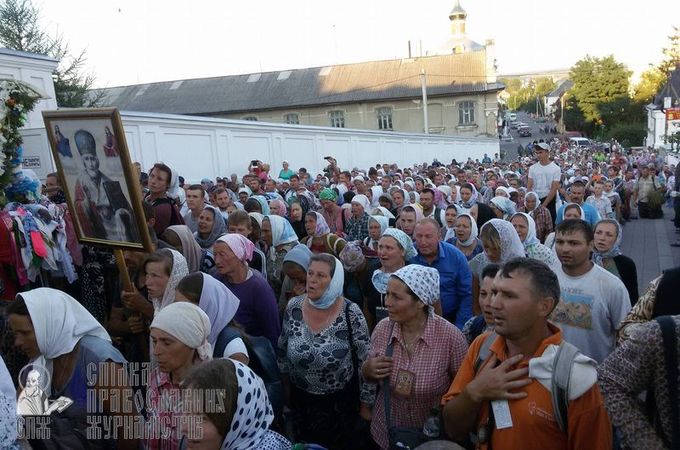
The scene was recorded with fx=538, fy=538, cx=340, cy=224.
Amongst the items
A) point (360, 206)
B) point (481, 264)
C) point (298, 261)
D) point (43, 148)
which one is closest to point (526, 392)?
point (298, 261)

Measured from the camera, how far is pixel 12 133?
520cm

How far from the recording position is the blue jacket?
491cm

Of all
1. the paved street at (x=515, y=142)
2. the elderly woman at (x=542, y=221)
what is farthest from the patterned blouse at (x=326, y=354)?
the paved street at (x=515, y=142)

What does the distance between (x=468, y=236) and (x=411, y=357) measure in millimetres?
3122

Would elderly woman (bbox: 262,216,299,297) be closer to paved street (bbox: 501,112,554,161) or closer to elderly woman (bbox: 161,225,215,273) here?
elderly woman (bbox: 161,225,215,273)

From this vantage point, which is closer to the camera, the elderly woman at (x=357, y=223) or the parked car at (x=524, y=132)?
the elderly woman at (x=357, y=223)

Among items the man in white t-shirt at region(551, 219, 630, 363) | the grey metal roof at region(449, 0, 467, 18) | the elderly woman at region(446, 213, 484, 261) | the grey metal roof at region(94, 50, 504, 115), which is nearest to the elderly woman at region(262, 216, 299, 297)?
the elderly woman at region(446, 213, 484, 261)

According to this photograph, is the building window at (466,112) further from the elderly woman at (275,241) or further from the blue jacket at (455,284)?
the blue jacket at (455,284)

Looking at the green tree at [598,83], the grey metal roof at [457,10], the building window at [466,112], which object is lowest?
the building window at [466,112]

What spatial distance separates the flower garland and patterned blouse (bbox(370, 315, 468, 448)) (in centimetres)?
413

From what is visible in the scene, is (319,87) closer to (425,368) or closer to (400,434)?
(425,368)

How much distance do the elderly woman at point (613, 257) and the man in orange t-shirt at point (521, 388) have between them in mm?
→ 2788

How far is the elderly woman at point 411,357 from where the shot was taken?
323 cm

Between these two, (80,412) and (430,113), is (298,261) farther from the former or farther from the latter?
(430,113)
